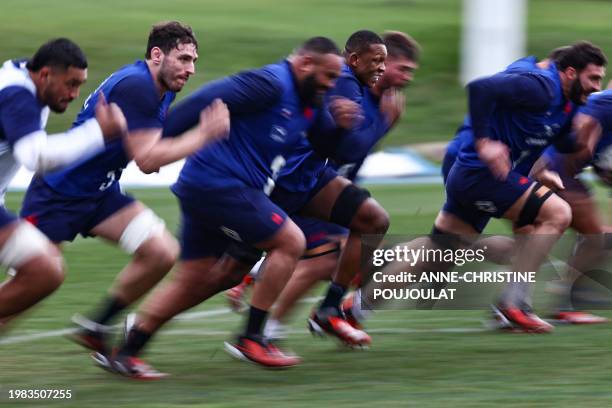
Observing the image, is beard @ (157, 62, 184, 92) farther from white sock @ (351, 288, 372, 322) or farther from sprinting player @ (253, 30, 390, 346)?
white sock @ (351, 288, 372, 322)

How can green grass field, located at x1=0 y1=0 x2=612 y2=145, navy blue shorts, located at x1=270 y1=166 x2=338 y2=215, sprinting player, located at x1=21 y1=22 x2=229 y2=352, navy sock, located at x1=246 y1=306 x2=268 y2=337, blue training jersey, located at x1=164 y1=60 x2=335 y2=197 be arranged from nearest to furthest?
blue training jersey, located at x1=164 y1=60 x2=335 y2=197
navy sock, located at x1=246 y1=306 x2=268 y2=337
sprinting player, located at x1=21 y1=22 x2=229 y2=352
navy blue shorts, located at x1=270 y1=166 x2=338 y2=215
green grass field, located at x1=0 y1=0 x2=612 y2=145

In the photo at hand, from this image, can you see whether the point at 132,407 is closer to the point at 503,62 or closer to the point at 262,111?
the point at 262,111

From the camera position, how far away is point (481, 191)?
8.28 metres

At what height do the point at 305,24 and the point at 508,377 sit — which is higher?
the point at 508,377

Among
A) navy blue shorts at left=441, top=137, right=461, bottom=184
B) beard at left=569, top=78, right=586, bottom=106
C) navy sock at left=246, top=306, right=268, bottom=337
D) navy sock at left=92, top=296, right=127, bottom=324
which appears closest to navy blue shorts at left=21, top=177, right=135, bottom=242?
navy sock at left=92, top=296, right=127, bottom=324

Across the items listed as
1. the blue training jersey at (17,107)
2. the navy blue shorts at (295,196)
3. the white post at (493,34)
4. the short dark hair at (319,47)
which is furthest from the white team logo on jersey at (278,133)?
the white post at (493,34)

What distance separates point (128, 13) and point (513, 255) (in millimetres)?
22083

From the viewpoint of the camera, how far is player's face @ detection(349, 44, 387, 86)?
8055 millimetres

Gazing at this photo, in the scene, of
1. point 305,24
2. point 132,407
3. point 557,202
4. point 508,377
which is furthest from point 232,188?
point 305,24

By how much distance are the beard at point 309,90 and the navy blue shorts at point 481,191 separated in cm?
156

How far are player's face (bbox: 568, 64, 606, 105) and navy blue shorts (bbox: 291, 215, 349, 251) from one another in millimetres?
1645

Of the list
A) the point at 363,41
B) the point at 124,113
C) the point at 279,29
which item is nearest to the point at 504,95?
the point at 363,41

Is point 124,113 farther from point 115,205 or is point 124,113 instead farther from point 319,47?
point 319,47

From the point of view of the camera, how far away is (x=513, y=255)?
344 inches
